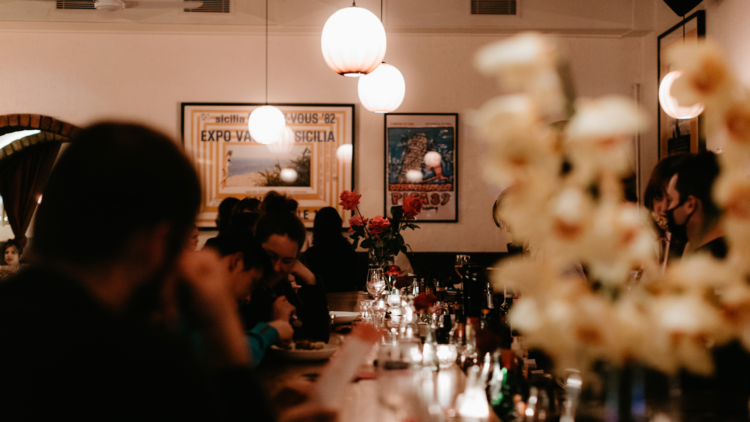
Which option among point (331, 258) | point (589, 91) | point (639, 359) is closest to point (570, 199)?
point (639, 359)

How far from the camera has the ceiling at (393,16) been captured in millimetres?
4602

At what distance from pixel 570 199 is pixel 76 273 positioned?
580mm

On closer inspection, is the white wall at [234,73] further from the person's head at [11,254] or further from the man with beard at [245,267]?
the man with beard at [245,267]

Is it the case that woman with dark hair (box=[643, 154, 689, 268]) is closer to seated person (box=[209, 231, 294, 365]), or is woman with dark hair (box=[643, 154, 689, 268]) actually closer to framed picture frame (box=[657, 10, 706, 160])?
seated person (box=[209, 231, 294, 365])

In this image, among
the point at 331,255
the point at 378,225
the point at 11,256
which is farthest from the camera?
the point at 11,256

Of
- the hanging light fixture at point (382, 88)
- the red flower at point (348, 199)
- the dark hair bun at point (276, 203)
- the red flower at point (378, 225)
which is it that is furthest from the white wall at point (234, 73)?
the dark hair bun at point (276, 203)

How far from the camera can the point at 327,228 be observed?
3.59m

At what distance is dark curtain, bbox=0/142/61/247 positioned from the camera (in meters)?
5.43

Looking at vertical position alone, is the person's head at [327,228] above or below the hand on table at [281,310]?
above

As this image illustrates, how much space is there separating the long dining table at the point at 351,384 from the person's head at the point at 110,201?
549 mm

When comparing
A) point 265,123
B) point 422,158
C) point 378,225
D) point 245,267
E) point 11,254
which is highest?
point 265,123

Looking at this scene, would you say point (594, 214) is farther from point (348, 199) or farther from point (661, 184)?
point (348, 199)

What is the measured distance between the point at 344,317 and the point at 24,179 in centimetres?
468

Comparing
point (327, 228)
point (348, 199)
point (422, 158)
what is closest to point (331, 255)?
point (327, 228)
